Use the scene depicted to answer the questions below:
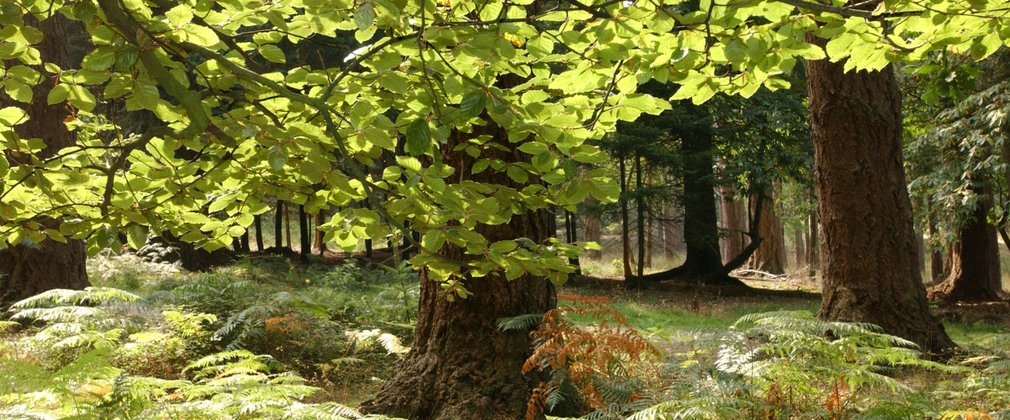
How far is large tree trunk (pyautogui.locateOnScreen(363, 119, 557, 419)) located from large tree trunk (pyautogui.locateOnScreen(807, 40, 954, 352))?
392 cm

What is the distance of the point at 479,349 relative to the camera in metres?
4.56

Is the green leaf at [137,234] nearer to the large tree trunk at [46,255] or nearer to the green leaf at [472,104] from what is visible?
the green leaf at [472,104]

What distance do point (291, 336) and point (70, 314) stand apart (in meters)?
2.01

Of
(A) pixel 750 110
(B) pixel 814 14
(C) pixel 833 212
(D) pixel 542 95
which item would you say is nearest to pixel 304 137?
(D) pixel 542 95

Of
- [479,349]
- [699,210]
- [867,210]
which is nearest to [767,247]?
[699,210]

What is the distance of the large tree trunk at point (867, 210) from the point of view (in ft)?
23.1

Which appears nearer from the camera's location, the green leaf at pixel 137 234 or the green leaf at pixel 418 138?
the green leaf at pixel 418 138

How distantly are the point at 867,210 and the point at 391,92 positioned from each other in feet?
20.4

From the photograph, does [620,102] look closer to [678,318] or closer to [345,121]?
[345,121]

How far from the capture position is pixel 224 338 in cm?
740

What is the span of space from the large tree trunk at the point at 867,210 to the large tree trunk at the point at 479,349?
3.92m

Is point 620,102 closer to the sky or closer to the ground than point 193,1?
closer to the ground

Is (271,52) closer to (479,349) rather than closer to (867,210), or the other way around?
(479,349)

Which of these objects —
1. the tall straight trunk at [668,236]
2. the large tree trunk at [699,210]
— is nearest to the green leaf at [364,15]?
the large tree trunk at [699,210]
